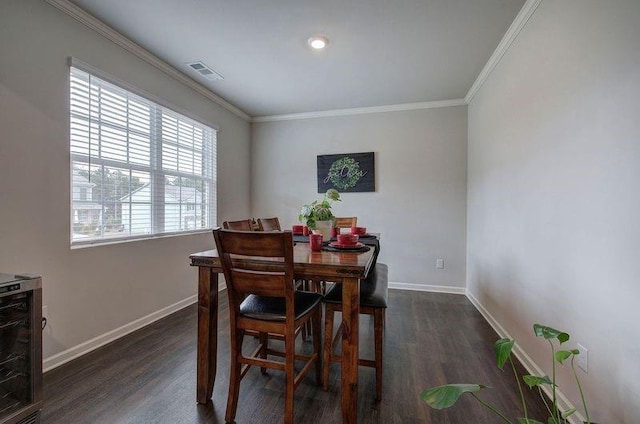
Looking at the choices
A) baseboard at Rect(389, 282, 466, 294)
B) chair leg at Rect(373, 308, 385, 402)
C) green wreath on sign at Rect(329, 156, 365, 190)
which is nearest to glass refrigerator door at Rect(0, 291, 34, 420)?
chair leg at Rect(373, 308, 385, 402)

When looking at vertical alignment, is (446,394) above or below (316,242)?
below

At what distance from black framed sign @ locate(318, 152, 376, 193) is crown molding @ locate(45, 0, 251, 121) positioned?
172 cm

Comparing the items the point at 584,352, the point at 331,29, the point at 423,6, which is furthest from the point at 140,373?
the point at 423,6

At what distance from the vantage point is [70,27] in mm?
2094

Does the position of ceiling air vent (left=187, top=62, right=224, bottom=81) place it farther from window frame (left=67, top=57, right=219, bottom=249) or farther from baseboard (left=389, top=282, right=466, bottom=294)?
baseboard (left=389, top=282, right=466, bottom=294)

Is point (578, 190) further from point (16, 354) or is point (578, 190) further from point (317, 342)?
point (16, 354)

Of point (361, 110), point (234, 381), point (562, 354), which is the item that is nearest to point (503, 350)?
point (562, 354)

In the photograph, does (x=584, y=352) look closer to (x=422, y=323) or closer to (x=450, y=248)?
(x=422, y=323)

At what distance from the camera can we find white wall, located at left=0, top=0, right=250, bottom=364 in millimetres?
1774

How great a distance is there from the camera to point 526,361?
→ 6.69ft

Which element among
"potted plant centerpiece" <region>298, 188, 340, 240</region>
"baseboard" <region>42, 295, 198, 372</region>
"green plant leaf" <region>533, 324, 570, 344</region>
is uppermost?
"potted plant centerpiece" <region>298, 188, 340, 240</region>

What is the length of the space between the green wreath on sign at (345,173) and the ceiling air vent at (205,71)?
187 cm

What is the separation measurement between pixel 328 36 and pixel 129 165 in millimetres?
2069

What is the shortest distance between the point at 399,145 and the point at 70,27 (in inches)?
138
